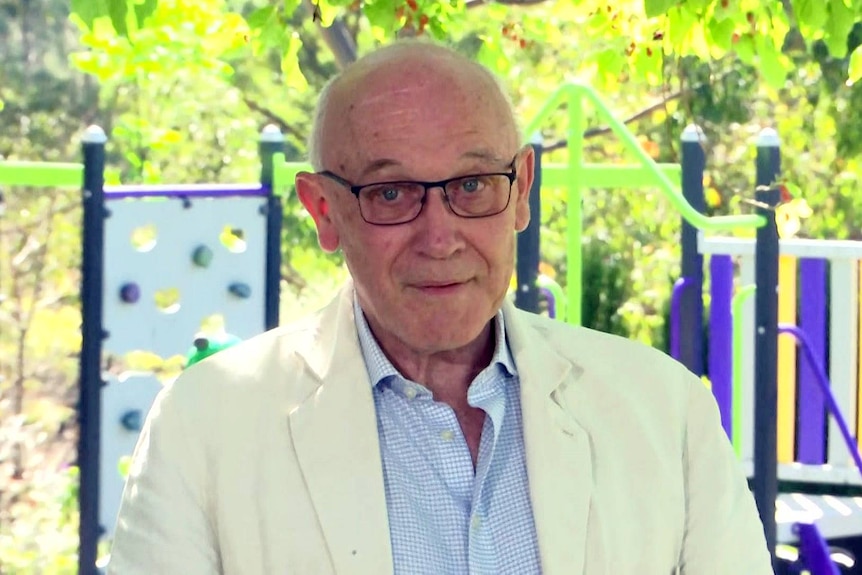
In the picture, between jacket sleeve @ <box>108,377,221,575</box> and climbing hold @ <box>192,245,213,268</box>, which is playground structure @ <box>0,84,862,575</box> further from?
jacket sleeve @ <box>108,377,221,575</box>

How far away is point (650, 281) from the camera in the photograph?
10.0m

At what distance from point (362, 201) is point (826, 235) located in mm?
9251

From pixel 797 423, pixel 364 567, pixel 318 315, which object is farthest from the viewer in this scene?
pixel 797 423

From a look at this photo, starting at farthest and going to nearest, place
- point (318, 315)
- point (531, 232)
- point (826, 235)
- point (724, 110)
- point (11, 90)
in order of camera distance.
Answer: point (11, 90) → point (826, 235) → point (724, 110) → point (531, 232) → point (318, 315)

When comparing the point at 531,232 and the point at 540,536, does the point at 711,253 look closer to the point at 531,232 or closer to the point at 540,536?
the point at 531,232

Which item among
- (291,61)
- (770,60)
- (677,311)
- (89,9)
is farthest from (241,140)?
(89,9)

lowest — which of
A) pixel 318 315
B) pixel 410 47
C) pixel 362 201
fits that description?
pixel 318 315

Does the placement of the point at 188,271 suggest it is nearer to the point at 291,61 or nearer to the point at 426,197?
the point at 291,61

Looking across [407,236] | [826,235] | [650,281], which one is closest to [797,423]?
[650,281]

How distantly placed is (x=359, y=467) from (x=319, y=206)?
1.62ft

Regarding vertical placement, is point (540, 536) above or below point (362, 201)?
below

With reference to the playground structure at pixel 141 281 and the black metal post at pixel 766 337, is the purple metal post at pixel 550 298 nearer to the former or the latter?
the black metal post at pixel 766 337

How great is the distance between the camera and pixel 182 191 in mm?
4828

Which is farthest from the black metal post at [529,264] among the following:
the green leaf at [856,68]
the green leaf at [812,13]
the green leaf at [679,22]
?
the green leaf at [812,13]
